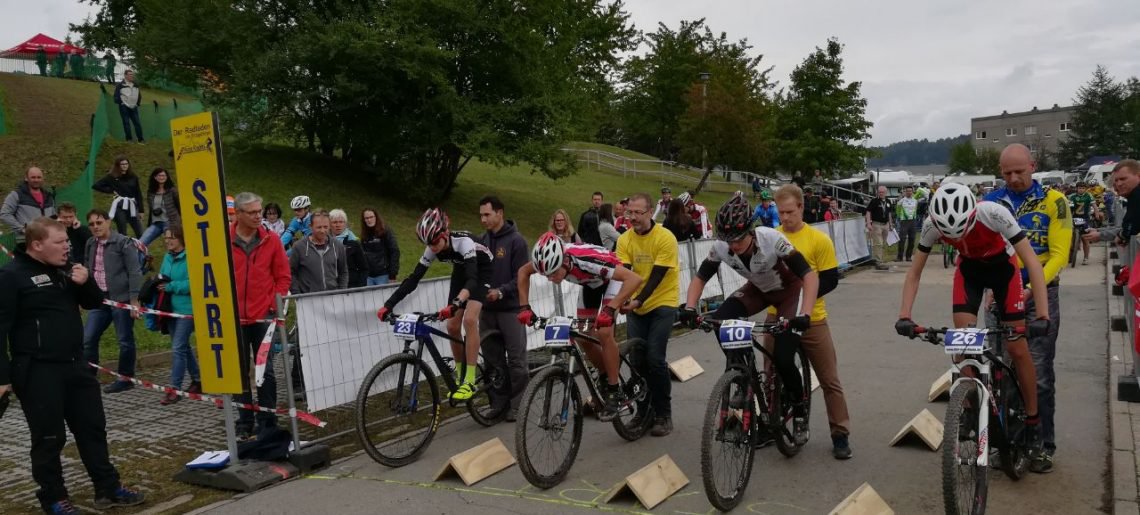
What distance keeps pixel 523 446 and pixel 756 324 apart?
171 centimetres

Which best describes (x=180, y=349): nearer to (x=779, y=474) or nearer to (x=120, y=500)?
(x=120, y=500)

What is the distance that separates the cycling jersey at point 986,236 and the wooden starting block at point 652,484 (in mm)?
2189

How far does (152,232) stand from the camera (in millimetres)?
13672

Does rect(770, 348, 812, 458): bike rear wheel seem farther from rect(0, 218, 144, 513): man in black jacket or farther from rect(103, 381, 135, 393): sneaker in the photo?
rect(103, 381, 135, 393): sneaker

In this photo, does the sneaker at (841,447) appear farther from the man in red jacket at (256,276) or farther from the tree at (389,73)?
the tree at (389,73)

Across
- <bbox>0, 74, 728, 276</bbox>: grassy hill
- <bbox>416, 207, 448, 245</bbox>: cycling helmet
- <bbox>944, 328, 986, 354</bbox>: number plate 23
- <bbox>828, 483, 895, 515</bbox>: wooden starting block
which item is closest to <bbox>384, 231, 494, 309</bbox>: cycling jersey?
<bbox>416, 207, 448, 245</bbox>: cycling helmet

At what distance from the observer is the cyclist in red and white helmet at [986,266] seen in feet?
15.9

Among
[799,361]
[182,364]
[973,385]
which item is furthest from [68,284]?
[973,385]

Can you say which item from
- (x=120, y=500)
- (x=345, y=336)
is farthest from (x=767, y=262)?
(x=120, y=500)

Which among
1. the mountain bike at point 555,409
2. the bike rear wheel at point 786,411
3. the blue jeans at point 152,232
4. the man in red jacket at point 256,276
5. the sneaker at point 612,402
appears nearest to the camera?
the mountain bike at point 555,409

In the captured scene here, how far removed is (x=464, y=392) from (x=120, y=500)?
8.39ft

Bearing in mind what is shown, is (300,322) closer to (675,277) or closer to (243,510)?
(243,510)

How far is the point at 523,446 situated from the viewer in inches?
218

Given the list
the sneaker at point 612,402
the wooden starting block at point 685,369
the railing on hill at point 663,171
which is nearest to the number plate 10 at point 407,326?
the sneaker at point 612,402
